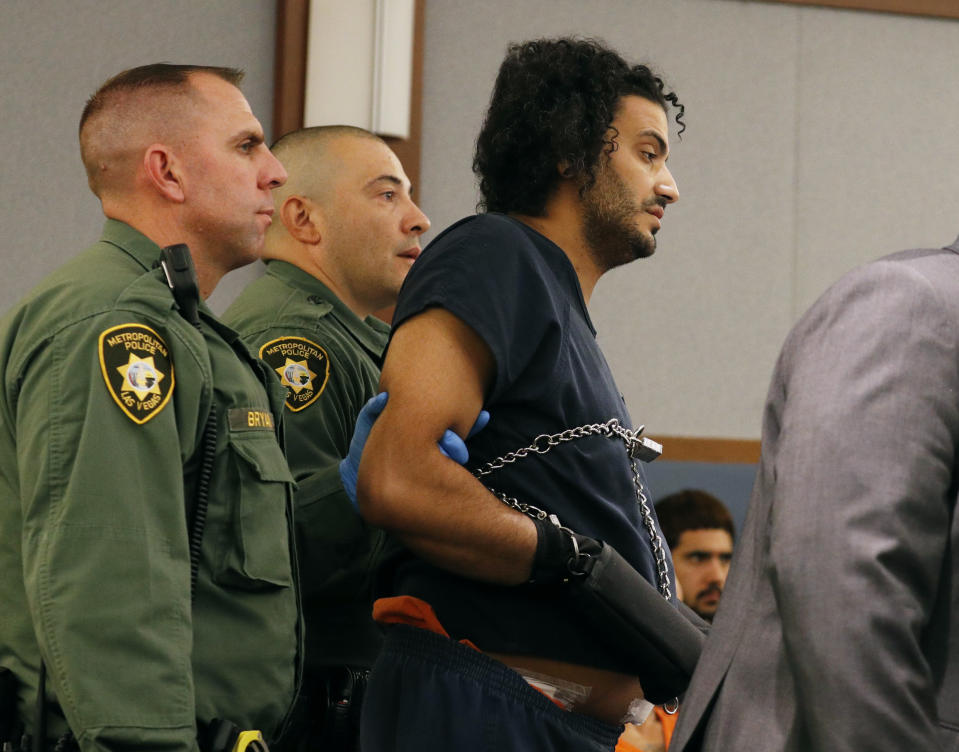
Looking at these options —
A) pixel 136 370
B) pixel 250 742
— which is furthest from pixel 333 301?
pixel 250 742

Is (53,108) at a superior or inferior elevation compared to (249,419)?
superior

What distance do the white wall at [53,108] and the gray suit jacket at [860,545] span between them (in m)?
2.55

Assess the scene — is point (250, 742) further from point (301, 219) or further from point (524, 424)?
point (301, 219)

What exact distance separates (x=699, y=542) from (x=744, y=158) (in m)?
1.19

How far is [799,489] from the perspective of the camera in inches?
38.8

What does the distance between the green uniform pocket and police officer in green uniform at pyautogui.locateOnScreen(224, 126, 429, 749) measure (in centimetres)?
29

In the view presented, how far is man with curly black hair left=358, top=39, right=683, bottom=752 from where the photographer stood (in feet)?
4.85

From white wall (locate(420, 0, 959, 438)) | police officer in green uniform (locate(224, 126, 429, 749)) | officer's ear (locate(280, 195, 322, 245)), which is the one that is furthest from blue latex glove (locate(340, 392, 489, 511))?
white wall (locate(420, 0, 959, 438))

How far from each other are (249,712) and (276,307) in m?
0.84

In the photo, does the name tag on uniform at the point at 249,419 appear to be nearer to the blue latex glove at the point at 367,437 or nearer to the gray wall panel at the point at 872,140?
the blue latex glove at the point at 367,437

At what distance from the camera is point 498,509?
1.49 m

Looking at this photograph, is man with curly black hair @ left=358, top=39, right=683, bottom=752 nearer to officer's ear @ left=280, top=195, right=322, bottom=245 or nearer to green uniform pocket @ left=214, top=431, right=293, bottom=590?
green uniform pocket @ left=214, top=431, right=293, bottom=590

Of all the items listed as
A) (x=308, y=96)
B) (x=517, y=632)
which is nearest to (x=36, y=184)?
(x=308, y=96)

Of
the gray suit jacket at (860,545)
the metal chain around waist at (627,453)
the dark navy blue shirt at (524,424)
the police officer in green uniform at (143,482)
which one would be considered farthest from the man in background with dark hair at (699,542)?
the gray suit jacket at (860,545)
